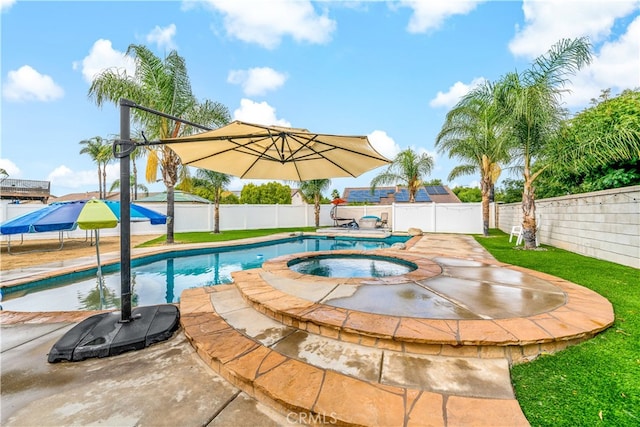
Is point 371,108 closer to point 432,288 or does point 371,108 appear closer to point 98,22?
point 98,22

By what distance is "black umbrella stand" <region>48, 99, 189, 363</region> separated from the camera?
97.7 inches

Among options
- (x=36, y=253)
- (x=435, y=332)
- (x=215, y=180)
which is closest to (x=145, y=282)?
(x=435, y=332)

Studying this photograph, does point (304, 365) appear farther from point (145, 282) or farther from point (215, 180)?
point (215, 180)

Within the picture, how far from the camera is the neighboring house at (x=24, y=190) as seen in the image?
23.0m

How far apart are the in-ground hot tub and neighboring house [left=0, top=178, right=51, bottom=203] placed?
31293 mm

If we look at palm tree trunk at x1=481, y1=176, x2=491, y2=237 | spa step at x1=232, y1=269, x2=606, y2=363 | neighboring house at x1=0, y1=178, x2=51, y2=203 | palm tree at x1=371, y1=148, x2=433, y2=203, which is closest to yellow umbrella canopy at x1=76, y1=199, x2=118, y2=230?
spa step at x1=232, y1=269, x2=606, y2=363

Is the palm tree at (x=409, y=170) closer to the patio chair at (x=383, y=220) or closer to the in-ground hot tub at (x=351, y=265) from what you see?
the patio chair at (x=383, y=220)

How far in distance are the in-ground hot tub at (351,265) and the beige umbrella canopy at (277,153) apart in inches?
91.8

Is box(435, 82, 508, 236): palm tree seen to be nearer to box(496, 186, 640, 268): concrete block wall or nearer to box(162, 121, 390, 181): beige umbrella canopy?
box(496, 186, 640, 268): concrete block wall

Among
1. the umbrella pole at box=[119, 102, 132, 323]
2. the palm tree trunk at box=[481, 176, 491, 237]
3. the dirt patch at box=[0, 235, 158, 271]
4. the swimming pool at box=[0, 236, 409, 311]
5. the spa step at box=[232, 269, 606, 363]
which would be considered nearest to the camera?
the spa step at box=[232, 269, 606, 363]

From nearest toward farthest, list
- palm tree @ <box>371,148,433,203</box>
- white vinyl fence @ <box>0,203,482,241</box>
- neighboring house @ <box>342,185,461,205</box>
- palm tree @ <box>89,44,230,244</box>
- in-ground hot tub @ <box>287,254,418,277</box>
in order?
in-ground hot tub @ <box>287,254,418,277</box>
palm tree @ <box>89,44,230,244</box>
white vinyl fence @ <box>0,203,482,241</box>
palm tree @ <box>371,148,433,203</box>
neighboring house @ <box>342,185,461,205</box>

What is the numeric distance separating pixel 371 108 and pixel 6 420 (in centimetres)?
1718

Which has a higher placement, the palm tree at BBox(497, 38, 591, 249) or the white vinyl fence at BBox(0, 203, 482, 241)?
the palm tree at BBox(497, 38, 591, 249)

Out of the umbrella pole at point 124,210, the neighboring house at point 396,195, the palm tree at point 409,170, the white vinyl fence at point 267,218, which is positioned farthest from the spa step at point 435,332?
the neighboring house at point 396,195
